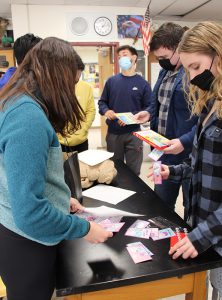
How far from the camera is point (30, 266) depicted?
2.82ft

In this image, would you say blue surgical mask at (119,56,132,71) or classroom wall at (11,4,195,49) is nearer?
blue surgical mask at (119,56,132,71)

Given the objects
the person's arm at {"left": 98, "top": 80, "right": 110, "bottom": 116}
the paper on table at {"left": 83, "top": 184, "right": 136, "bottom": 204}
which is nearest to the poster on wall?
the person's arm at {"left": 98, "top": 80, "right": 110, "bottom": 116}

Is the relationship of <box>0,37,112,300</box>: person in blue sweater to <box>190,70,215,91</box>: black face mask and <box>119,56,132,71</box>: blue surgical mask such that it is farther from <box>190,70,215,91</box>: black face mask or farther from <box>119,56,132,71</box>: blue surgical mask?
<box>119,56,132,71</box>: blue surgical mask

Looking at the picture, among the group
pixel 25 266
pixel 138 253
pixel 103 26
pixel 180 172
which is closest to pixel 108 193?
pixel 180 172

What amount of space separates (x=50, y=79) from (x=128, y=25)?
4467 mm

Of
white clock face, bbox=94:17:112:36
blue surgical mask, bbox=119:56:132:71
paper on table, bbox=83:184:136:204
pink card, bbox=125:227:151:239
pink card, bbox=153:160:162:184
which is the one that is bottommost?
paper on table, bbox=83:184:136:204

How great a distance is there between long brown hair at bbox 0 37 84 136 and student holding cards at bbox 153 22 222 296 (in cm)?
50

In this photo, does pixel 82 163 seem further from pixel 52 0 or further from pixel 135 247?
pixel 52 0

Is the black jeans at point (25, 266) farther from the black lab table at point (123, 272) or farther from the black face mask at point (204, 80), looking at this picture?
the black face mask at point (204, 80)

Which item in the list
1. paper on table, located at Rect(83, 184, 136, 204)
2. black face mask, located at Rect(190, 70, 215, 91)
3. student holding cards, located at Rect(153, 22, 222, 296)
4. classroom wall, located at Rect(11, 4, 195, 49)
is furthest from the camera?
classroom wall, located at Rect(11, 4, 195, 49)

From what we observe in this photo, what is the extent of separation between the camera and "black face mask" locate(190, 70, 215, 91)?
1.05 meters

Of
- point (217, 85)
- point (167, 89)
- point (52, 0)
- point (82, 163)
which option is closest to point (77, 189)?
point (82, 163)

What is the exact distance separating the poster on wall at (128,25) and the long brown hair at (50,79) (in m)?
4.33

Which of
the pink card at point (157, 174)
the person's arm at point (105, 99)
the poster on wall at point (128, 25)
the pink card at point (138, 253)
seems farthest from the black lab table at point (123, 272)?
the poster on wall at point (128, 25)
